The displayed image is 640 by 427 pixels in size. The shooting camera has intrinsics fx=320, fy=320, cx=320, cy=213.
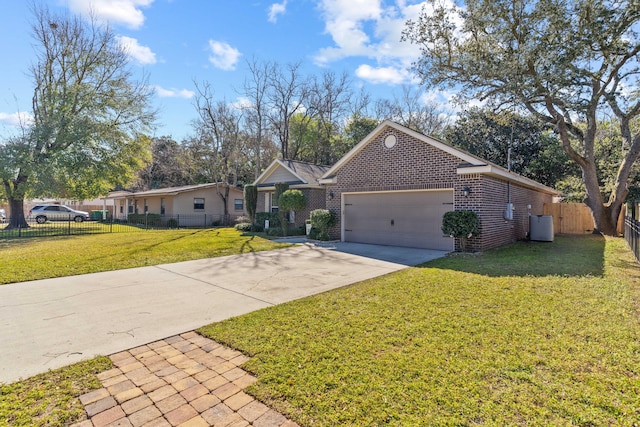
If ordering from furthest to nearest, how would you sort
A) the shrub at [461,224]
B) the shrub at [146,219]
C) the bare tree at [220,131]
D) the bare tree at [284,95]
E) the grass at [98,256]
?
the bare tree at [284,95], the bare tree at [220,131], the shrub at [146,219], the shrub at [461,224], the grass at [98,256]

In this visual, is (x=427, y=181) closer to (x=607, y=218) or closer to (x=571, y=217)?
(x=607, y=218)

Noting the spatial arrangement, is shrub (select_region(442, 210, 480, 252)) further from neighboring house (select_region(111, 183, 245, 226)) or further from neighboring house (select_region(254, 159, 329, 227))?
neighboring house (select_region(111, 183, 245, 226))

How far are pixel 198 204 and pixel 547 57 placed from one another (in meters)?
22.3

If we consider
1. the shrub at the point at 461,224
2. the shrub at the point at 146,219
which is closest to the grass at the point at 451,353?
the shrub at the point at 461,224

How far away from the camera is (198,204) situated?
80.4 ft

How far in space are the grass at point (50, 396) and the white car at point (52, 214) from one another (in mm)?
28459

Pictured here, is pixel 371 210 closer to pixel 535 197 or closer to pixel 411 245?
pixel 411 245

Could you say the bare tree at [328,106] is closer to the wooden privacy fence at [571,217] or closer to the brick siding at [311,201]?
the brick siding at [311,201]

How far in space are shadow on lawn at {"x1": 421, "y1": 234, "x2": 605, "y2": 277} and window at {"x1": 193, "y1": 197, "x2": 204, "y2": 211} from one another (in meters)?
19.9

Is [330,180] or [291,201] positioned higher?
[330,180]

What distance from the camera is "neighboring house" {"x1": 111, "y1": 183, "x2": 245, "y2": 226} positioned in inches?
926

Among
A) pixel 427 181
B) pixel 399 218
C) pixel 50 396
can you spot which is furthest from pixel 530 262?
pixel 50 396

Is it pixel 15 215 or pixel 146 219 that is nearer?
pixel 15 215

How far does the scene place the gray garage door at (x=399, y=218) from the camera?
11109 millimetres
